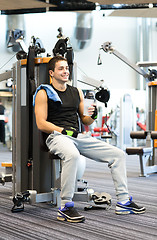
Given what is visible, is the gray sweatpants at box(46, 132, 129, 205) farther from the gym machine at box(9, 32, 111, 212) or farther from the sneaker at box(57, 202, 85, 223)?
the gym machine at box(9, 32, 111, 212)

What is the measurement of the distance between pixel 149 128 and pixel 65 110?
2.78 m

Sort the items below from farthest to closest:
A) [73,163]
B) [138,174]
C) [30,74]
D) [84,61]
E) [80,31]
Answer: [84,61]
[80,31]
[138,174]
[30,74]
[73,163]

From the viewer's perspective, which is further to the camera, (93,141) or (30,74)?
(30,74)

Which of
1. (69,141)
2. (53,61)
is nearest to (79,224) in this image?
(69,141)

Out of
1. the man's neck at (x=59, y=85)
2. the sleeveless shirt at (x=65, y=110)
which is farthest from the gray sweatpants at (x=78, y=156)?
the man's neck at (x=59, y=85)

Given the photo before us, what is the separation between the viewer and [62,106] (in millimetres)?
2811

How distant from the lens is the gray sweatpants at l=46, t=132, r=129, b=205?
8.07ft

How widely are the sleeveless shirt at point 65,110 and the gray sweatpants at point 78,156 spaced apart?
140mm

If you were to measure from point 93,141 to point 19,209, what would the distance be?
736 millimetres

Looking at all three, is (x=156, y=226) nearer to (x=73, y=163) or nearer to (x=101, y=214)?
(x=101, y=214)

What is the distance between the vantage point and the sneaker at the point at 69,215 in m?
2.40

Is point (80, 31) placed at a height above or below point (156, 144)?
above

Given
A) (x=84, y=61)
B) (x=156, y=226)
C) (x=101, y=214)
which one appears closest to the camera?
(x=156, y=226)

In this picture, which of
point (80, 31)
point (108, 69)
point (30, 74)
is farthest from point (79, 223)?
point (108, 69)
